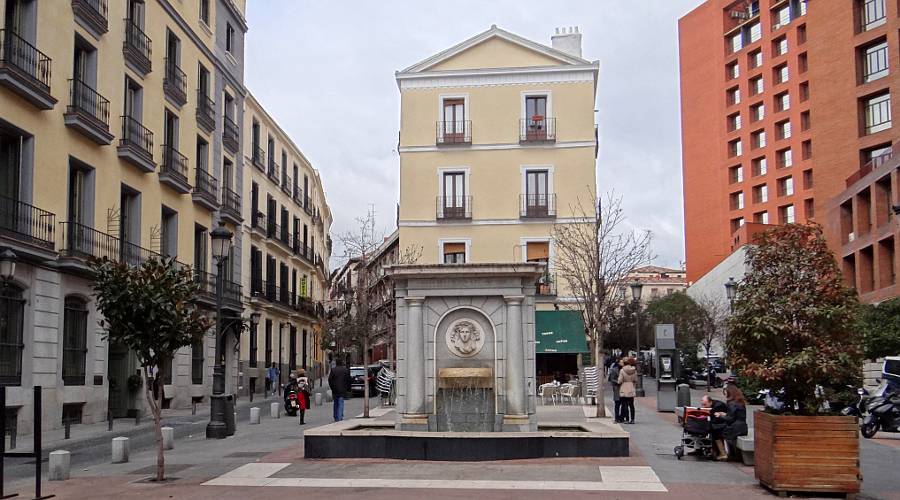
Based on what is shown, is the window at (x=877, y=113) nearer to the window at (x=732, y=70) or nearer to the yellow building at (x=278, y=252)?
the window at (x=732, y=70)

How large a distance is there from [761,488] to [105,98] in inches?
843

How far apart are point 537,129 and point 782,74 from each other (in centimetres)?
4100

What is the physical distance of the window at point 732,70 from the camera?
76456 millimetres

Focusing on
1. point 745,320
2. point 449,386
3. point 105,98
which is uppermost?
point 105,98

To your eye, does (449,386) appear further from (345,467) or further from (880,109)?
(880,109)

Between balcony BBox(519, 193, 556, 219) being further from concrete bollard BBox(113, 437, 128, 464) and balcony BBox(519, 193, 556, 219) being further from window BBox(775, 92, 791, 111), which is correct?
window BBox(775, 92, 791, 111)

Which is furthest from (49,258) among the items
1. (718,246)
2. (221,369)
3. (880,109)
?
(718,246)

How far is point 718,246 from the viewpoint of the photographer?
7750 centimetres

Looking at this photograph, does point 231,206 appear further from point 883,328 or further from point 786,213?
point 786,213

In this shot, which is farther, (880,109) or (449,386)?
(880,109)

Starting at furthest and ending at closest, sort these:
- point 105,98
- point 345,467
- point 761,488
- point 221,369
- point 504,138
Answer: point 504,138
point 105,98
point 221,369
point 345,467
point 761,488

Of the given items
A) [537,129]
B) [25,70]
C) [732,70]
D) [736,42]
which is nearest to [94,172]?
[25,70]

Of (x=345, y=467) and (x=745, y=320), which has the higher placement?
(x=745, y=320)

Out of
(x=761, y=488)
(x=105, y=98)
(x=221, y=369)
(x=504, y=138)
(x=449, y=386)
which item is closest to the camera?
(x=761, y=488)
